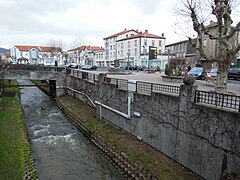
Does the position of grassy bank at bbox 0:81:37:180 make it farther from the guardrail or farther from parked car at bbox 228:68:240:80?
parked car at bbox 228:68:240:80

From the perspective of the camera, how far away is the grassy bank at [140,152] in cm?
900

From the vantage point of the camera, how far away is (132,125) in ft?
43.4

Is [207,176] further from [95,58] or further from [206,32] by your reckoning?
[95,58]

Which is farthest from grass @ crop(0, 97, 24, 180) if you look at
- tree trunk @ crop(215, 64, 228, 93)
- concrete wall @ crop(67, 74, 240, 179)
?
tree trunk @ crop(215, 64, 228, 93)

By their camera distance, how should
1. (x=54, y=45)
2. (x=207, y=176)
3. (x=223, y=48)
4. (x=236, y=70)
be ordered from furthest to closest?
1. (x=54, y=45)
2. (x=236, y=70)
3. (x=223, y=48)
4. (x=207, y=176)

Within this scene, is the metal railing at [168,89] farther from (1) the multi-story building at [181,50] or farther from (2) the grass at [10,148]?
(1) the multi-story building at [181,50]

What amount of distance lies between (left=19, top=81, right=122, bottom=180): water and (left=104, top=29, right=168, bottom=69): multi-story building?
124 ft

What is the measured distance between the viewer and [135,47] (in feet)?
203

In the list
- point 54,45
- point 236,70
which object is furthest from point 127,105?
point 54,45

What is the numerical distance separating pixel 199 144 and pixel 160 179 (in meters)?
2.21

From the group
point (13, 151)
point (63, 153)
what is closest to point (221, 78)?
point (63, 153)

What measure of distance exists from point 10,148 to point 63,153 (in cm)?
322

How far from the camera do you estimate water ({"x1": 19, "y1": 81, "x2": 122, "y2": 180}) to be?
1053 centimetres

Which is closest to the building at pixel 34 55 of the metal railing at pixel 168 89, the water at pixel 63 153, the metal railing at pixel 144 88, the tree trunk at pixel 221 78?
the water at pixel 63 153
